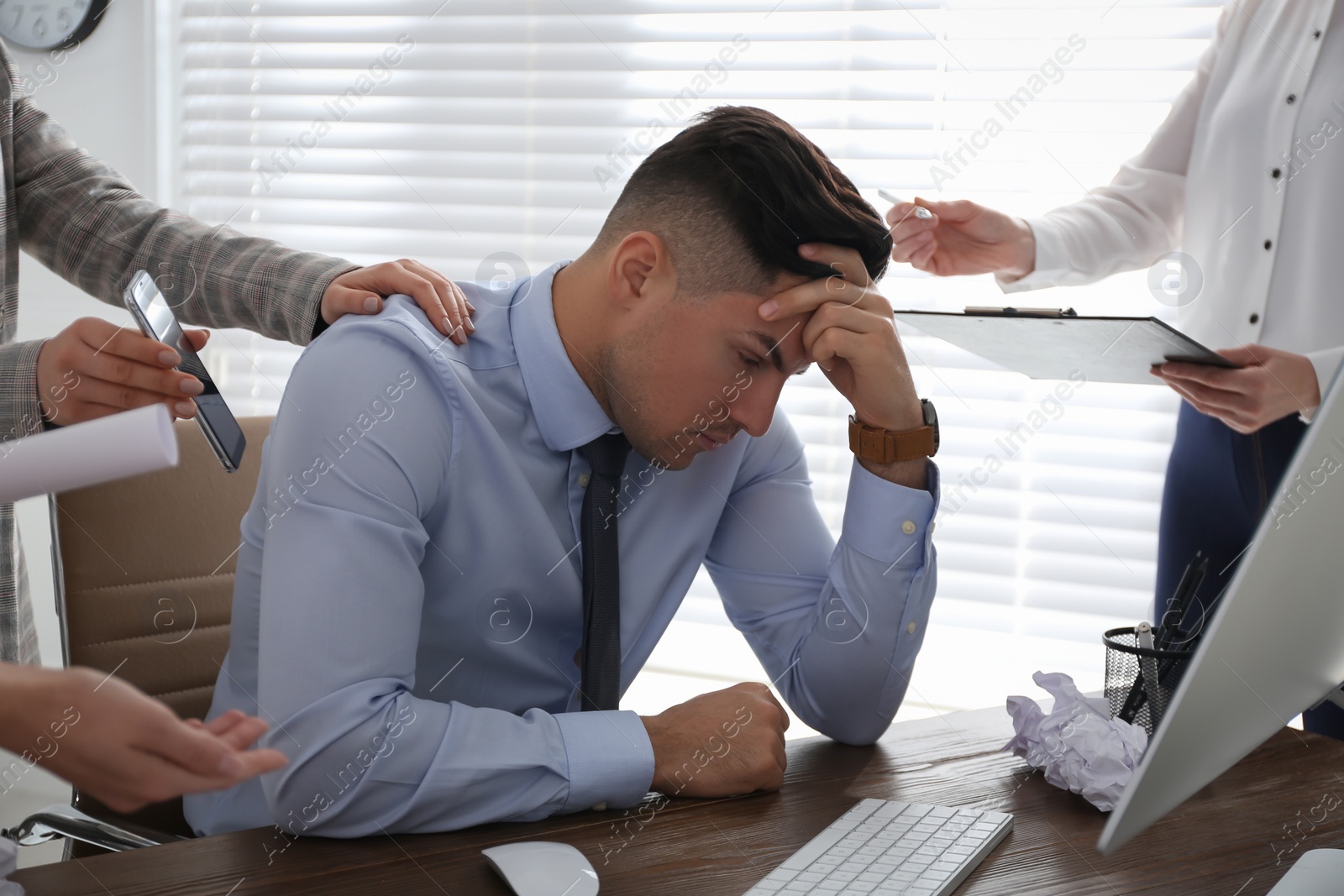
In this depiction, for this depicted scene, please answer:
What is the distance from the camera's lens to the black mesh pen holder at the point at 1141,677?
102 cm

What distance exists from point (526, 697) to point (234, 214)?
2119 millimetres

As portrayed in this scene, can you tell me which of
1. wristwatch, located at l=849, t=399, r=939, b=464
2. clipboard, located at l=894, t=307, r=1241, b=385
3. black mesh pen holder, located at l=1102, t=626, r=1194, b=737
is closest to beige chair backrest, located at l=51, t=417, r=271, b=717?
wristwatch, located at l=849, t=399, r=939, b=464

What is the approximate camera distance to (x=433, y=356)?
1018 millimetres

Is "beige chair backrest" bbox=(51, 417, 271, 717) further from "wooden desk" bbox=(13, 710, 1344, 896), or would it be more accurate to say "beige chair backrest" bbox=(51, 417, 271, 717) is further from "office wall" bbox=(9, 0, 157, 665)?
"office wall" bbox=(9, 0, 157, 665)

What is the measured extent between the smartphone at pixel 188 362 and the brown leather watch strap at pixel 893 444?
25.3 inches

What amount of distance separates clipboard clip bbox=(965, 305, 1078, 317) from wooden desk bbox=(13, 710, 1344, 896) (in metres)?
0.47

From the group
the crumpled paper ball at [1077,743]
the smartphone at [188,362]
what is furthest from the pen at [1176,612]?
the smartphone at [188,362]

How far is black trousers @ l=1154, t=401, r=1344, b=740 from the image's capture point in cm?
154

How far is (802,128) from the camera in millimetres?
2379

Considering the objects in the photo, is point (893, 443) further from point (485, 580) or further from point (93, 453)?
point (93, 453)

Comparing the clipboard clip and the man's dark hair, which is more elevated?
the man's dark hair

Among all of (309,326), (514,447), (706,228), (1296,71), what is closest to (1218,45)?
(1296,71)

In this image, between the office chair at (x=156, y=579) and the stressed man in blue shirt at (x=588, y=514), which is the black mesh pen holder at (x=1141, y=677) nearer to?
the stressed man in blue shirt at (x=588, y=514)

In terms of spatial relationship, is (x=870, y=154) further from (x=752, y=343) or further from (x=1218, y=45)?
(x=752, y=343)
